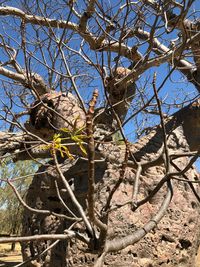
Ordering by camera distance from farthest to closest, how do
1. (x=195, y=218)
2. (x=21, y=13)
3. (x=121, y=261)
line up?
(x=21, y=13) < (x=195, y=218) < (x=121, y=261)

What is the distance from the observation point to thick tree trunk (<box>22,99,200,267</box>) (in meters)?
2.88

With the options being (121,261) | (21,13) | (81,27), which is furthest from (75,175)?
(21,13)

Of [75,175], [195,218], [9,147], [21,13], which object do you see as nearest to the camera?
[195,218]

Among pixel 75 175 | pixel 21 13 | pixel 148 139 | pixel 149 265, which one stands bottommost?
pixel 149 265

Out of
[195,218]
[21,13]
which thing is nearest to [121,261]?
[195,218]

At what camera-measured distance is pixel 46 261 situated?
3.23 metres

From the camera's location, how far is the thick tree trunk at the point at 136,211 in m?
2.88

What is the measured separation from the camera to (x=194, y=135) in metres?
3.66

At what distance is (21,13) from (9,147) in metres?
1.62

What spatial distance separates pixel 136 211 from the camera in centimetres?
297

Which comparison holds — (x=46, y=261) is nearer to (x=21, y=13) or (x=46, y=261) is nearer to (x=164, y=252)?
(x=164, y=252)

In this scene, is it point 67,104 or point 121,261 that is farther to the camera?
point 67,104

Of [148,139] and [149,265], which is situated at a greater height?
[148,139]

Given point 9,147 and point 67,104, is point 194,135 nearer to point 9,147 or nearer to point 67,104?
point 67,104
